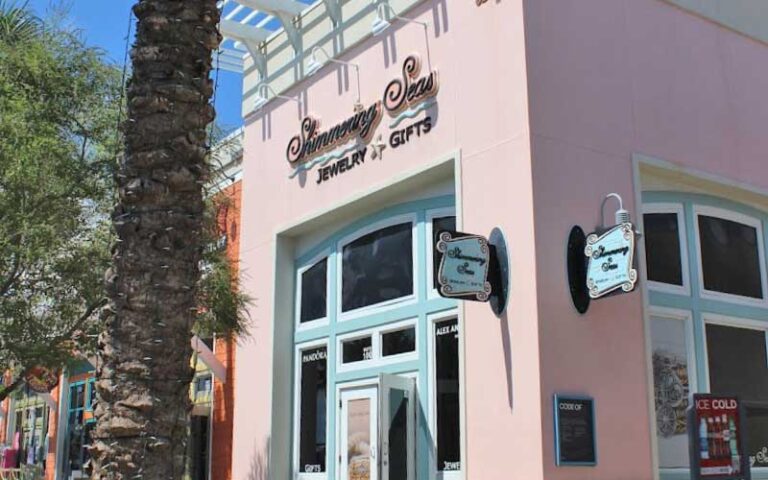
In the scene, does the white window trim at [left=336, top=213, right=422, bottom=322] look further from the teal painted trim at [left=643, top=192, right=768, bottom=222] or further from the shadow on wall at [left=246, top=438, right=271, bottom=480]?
the teal painted trim at [left=643, top=192, right=768, bottom=222]

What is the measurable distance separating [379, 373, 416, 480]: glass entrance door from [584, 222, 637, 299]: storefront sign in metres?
2.83

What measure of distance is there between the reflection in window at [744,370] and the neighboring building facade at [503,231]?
3 cm

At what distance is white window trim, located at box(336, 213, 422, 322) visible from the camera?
443 inches

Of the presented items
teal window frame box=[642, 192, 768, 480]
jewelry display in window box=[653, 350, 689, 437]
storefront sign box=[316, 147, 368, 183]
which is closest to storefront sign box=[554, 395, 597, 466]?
jewelry display in window box=[653, 350, 689, 437]

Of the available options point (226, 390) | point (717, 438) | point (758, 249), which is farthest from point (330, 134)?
point (717, 438)

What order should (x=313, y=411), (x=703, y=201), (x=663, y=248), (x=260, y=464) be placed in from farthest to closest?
(x=260, y=464)
(x=313, y=411)
(x=703, y=201)
(x=663, y=248)

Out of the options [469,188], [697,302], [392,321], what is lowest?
[392,321]

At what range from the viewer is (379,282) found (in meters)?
11.9

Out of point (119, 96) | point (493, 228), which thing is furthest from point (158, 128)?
point (119, 96)

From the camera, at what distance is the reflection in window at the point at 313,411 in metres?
12.4

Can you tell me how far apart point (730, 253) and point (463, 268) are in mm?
4401

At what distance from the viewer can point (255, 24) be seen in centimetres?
1491

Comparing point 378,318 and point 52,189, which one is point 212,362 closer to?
point 378,318

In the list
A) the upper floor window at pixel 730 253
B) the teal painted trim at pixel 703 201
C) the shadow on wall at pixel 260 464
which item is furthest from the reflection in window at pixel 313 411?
the upper floor window at pixel 730 253
